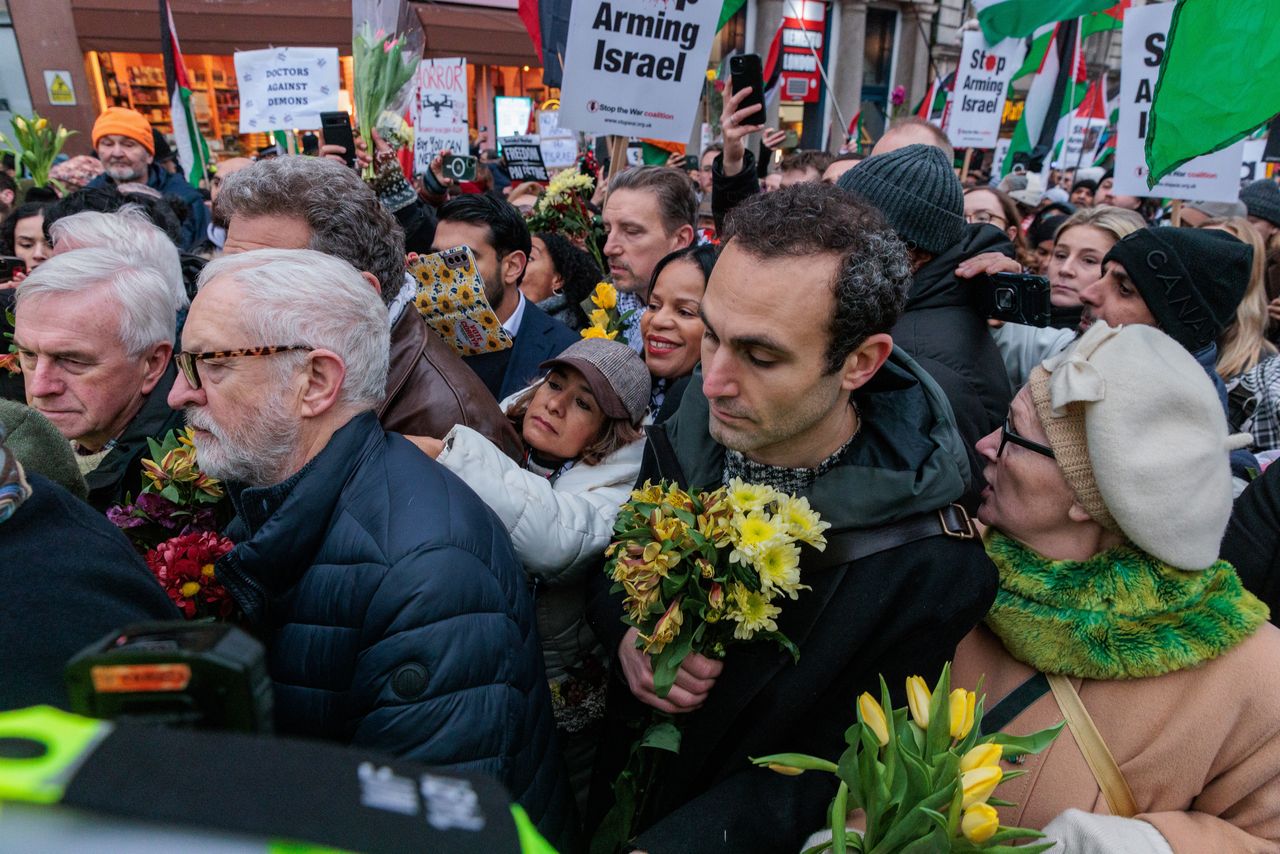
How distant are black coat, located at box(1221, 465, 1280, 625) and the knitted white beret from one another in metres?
0.69

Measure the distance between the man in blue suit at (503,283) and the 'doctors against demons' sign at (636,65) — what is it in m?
0.63

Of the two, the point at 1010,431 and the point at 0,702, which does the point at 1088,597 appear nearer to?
the point at 1010,431

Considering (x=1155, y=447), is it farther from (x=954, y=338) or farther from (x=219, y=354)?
(x=219, y=354)

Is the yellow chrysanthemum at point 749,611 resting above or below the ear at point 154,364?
below

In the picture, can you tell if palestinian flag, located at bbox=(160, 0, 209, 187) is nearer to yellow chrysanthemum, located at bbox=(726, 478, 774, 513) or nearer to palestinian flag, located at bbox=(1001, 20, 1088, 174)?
yellow chrysanthemum, located at bbox=(726, 478, 774, 513)

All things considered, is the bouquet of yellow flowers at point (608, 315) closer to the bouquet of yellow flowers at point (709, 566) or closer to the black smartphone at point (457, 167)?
the bouquet of yellow flowers at point (709, 566)

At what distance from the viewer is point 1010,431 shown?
1.83 m

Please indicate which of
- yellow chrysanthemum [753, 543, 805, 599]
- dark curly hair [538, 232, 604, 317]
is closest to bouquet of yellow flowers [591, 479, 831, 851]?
yellow chrysanthemum [753, 543, 805, 599]

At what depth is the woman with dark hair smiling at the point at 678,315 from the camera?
2928mm

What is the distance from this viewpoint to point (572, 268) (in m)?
5.03

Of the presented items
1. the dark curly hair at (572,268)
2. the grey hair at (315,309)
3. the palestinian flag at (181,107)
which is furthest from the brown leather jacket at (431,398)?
the palestinian flag at (181,107)

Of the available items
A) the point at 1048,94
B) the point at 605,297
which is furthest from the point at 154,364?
the point at 1048,94

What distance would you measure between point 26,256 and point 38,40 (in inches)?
551

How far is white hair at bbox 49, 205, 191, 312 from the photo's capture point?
120 inches
